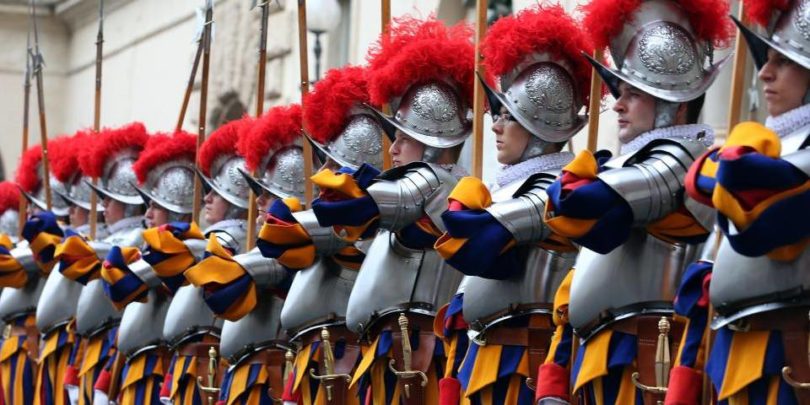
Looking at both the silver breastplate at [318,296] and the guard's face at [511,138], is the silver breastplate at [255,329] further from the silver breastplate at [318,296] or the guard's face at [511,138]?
the guard's face at [511,138]

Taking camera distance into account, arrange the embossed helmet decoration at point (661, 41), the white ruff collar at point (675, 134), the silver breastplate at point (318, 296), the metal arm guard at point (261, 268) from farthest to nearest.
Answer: the metal arm guard at point (261, 268)
the silver breastplate at point (318, 296)
the embossed helmet decoration at point (661, 41)
the white ruff collar at point (675, 134)

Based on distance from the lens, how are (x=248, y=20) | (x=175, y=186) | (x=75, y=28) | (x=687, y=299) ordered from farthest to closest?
1. (x=75, y=28)
2. (x=248, y=20)
3. (x=175, y=186)
4. (x=687, y=299)

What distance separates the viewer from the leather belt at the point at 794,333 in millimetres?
5445

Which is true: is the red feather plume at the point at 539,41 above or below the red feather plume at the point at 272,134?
above

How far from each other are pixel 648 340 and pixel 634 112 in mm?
856

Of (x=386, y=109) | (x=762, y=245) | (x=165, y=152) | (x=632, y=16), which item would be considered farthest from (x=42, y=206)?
(x=762, y=245)

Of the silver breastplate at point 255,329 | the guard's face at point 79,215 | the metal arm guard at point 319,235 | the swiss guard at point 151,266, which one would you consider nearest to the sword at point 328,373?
the metal arm guard at point 319,235

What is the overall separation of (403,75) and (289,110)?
158 cm

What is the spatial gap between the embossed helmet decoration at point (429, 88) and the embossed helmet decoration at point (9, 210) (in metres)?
7.17

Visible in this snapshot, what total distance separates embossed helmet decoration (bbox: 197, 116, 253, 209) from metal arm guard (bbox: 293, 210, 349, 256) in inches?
64.9

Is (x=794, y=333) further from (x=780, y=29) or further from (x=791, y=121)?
(x=780, y=29)

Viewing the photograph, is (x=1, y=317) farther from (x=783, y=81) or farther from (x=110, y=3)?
(x=110, y=3)

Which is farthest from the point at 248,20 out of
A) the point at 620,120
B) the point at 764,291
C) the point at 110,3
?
the point at 764,291

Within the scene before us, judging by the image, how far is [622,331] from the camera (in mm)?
6320
